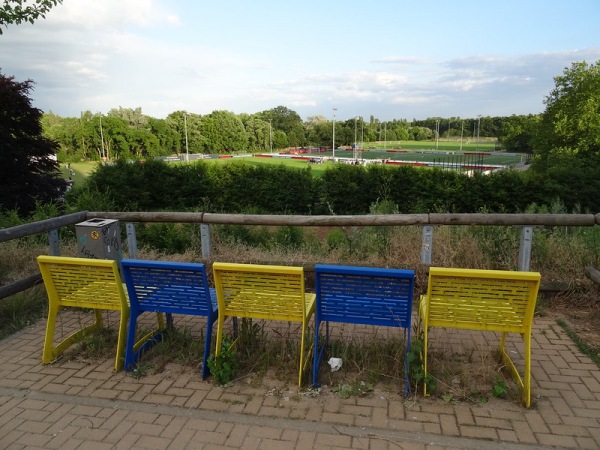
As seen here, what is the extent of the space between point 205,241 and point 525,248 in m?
4.02

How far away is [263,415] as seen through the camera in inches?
127

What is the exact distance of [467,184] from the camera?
67.3 ft

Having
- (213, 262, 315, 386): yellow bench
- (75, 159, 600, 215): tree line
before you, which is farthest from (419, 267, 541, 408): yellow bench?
(75, 159, 600, 215): tree line

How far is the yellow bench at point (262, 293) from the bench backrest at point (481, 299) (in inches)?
40.1

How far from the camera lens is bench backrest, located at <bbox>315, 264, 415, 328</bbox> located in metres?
3.36

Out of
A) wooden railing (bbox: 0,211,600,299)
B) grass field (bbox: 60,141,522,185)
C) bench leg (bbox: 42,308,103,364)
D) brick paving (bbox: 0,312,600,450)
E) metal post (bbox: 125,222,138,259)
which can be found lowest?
grass field (bbox: 60,141,522,185)

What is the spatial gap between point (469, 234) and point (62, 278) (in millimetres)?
4965

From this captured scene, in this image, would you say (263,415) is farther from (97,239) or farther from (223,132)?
(223,132)

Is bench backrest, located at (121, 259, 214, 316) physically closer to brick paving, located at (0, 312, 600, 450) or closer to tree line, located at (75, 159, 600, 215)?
brick paving, located at (0, 312, 600, 450)

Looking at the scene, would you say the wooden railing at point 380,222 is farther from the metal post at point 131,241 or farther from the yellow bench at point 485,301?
the yellow bench at point 485,301

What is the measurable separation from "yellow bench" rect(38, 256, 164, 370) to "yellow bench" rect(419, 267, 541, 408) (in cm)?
260

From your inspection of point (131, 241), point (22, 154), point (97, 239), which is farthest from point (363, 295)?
point (22, 154)

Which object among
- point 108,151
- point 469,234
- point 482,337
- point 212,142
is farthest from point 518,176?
point 212,142

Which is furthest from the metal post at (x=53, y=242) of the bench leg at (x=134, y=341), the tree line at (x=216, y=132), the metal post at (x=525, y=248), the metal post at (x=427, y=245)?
the tree line at (x=216, y=132)
